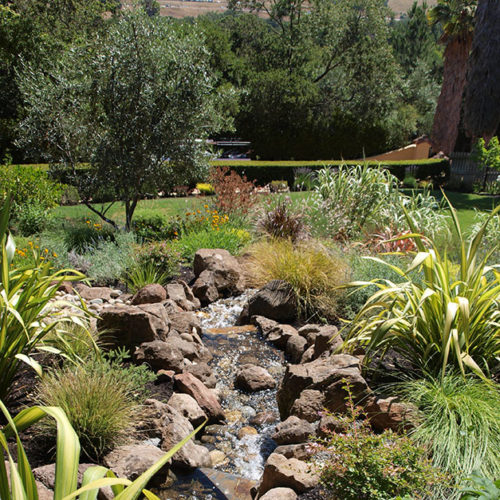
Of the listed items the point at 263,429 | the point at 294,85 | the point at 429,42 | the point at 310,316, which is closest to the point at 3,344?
the point at 263,429

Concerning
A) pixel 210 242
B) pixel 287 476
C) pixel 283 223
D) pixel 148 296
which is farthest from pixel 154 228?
pixel 287 476

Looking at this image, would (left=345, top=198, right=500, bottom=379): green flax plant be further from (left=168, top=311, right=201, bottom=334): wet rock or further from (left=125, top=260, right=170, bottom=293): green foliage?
(left=125, top=260, right=170, bottom=293): green foliage

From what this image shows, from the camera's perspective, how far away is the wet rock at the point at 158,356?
4.55 m

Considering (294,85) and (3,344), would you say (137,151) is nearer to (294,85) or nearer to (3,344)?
(3,344)

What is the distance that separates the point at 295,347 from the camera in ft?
18.1

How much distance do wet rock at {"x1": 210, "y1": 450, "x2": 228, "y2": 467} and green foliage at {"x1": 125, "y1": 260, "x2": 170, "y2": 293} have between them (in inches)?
130

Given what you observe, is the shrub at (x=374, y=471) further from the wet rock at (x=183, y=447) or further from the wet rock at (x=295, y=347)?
the wet rock at (x=295, y=347)

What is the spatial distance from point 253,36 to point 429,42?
19634 mm

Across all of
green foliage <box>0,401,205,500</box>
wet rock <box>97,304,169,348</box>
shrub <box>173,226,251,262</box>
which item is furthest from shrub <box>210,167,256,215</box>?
green foliage <box>0,401,205,500</box>

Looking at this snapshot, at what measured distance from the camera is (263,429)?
420 cm

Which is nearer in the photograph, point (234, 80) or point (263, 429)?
point (263, 429)

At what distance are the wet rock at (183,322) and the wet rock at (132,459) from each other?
2.29m

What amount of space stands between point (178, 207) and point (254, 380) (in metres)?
8.38

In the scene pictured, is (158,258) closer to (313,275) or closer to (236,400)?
(313,275)
